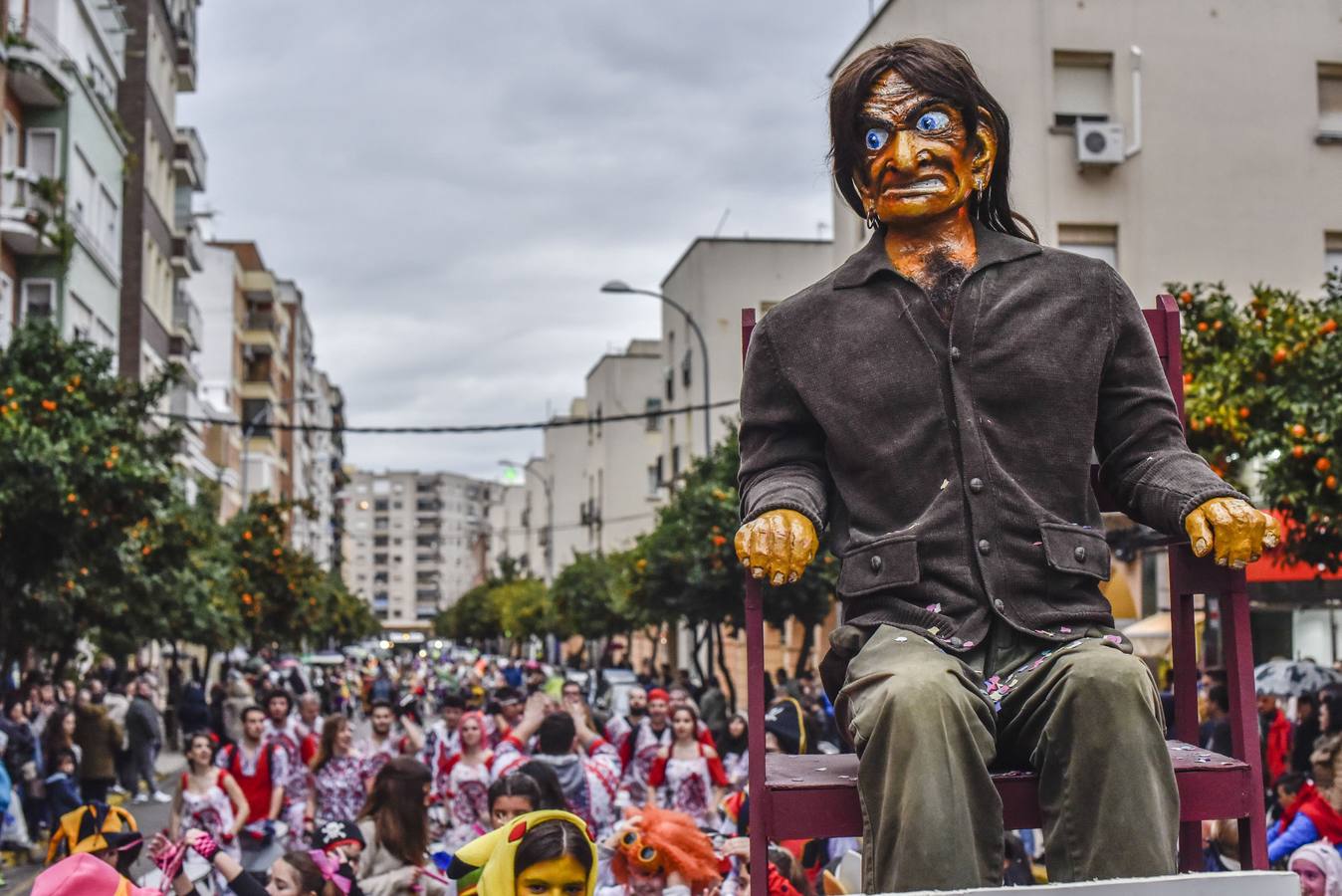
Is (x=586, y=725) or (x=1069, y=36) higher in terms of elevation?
(x=1069, y=36)

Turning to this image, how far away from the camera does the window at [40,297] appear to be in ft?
105

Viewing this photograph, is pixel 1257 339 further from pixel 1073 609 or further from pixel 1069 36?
pixel 1069 36

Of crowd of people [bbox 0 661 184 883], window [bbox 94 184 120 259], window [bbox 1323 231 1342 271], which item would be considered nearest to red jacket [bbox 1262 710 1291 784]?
crowd of people [bbox 0 661 184 883]

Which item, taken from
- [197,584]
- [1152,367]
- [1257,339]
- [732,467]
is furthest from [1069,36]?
[1152,367]

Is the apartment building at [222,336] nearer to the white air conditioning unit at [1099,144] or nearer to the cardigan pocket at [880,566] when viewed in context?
the white air conditioning unit at [1099,144]

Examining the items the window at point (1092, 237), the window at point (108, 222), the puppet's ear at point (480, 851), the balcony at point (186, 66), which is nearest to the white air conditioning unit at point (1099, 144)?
the window at point (1092, 237)

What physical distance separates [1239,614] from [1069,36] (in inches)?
1052

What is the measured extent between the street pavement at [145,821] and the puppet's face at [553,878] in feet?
22.8

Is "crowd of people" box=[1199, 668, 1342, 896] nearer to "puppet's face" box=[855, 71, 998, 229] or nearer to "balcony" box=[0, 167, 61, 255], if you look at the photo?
"puppet's face" box=[855, 71, 998, 229]

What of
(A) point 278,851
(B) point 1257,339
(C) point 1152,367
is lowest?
(A) point 278,851

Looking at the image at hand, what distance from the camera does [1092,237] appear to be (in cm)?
2867

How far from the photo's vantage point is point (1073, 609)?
11.5ft

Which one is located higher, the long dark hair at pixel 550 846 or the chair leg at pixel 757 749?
the chair leg at pixel 757 749

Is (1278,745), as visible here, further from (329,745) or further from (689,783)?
(329,745)
